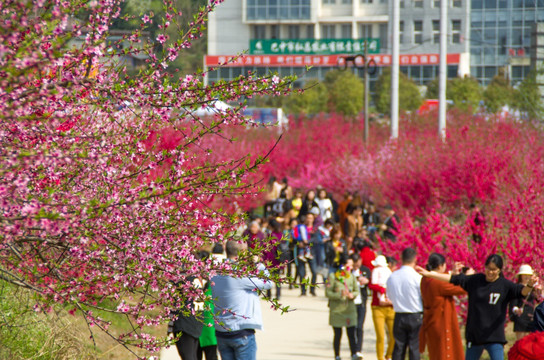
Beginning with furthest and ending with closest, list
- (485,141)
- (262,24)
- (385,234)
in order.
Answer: (262,24), (485,141), (385,234)

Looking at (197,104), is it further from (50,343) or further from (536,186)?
(536,186)

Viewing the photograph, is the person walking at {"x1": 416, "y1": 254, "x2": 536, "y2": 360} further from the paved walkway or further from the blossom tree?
the blossom tree

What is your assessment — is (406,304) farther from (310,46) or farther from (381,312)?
(310,46)

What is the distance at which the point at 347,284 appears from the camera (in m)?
13.1

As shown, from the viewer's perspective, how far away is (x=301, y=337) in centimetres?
1503

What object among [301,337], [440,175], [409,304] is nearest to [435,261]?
[409,304]

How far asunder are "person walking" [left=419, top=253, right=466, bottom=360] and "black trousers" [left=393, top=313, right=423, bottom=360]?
0.67 m

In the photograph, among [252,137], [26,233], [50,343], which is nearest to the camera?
[26,233]

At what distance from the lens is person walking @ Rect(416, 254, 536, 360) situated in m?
9.74

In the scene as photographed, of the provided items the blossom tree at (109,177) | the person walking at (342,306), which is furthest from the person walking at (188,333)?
the blossom tree at (109,177)

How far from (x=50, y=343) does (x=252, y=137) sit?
32.5 meters

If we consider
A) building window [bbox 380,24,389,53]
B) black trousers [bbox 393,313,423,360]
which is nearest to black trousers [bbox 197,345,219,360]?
black trousers [bbox 393,313,423,360]

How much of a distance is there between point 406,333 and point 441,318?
1076mm

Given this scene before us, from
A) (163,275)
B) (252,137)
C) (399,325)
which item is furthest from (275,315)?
(252,137)
